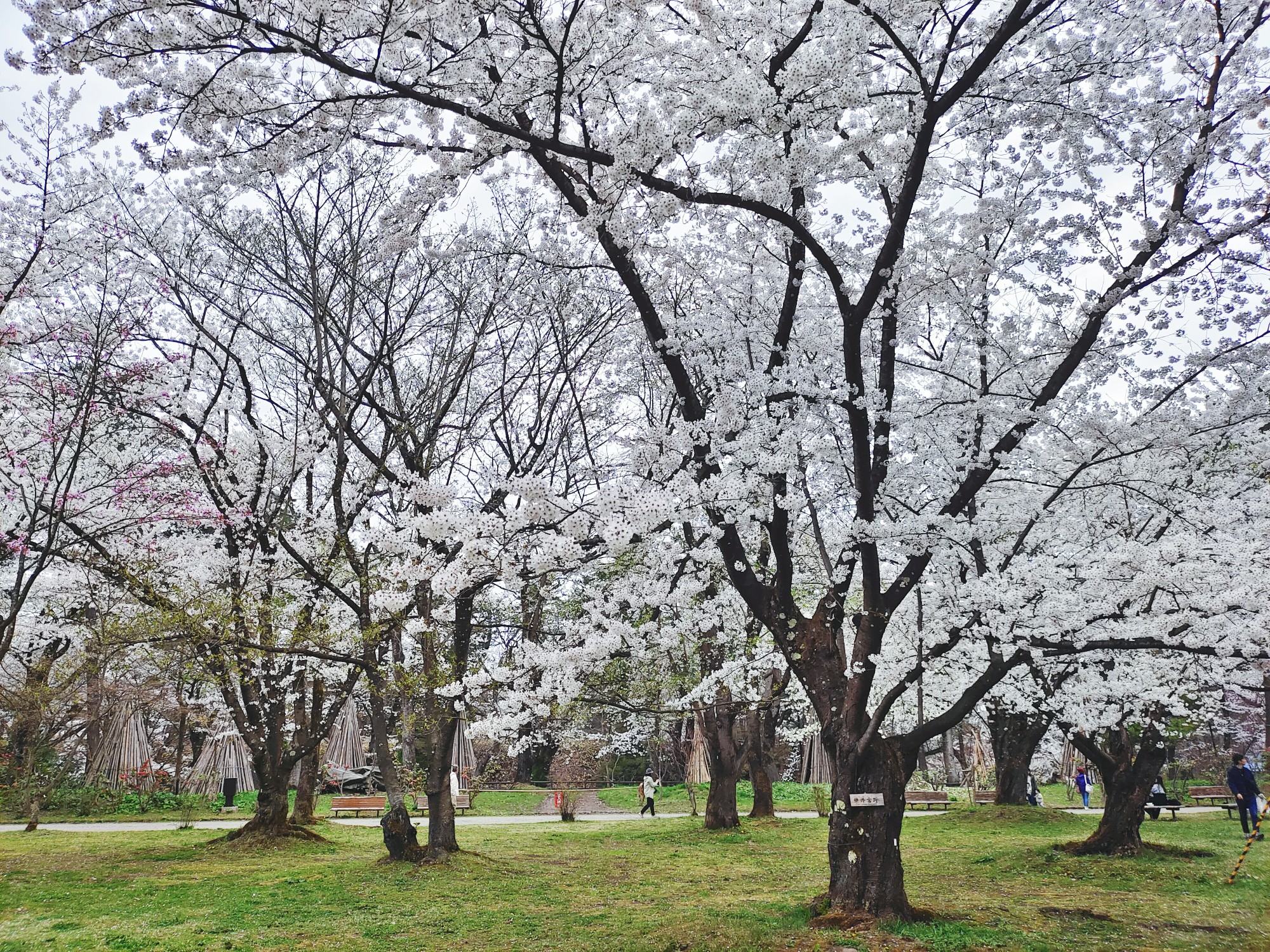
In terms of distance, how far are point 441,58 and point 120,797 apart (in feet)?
61.1

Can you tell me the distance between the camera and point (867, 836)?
7.06m

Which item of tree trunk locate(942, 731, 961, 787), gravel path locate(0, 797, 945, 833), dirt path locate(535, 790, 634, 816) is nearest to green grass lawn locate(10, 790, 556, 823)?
dirt path locate(535, 790, 634, 816)

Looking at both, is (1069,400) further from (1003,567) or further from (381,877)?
(381,877)

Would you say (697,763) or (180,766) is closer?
(180,766)

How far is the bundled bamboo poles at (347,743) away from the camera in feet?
74.6

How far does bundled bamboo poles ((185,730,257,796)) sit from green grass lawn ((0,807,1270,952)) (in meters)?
6.31

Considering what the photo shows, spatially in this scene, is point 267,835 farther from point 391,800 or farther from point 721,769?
point 721,769

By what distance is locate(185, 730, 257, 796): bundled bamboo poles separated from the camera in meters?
20.4

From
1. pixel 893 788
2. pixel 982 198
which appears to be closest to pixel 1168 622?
pixel 893 788

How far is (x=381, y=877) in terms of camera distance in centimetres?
997

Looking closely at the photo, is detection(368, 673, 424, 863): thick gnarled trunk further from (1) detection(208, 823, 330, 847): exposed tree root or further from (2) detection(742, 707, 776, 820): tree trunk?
(2) detection(742, 707, 776, 820): tree trunk

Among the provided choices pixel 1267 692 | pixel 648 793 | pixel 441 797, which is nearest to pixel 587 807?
pixel 648 793

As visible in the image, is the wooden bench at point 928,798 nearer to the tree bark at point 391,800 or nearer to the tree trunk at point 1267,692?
the tree trunk at point 1267,692

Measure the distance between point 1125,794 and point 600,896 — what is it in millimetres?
7136
